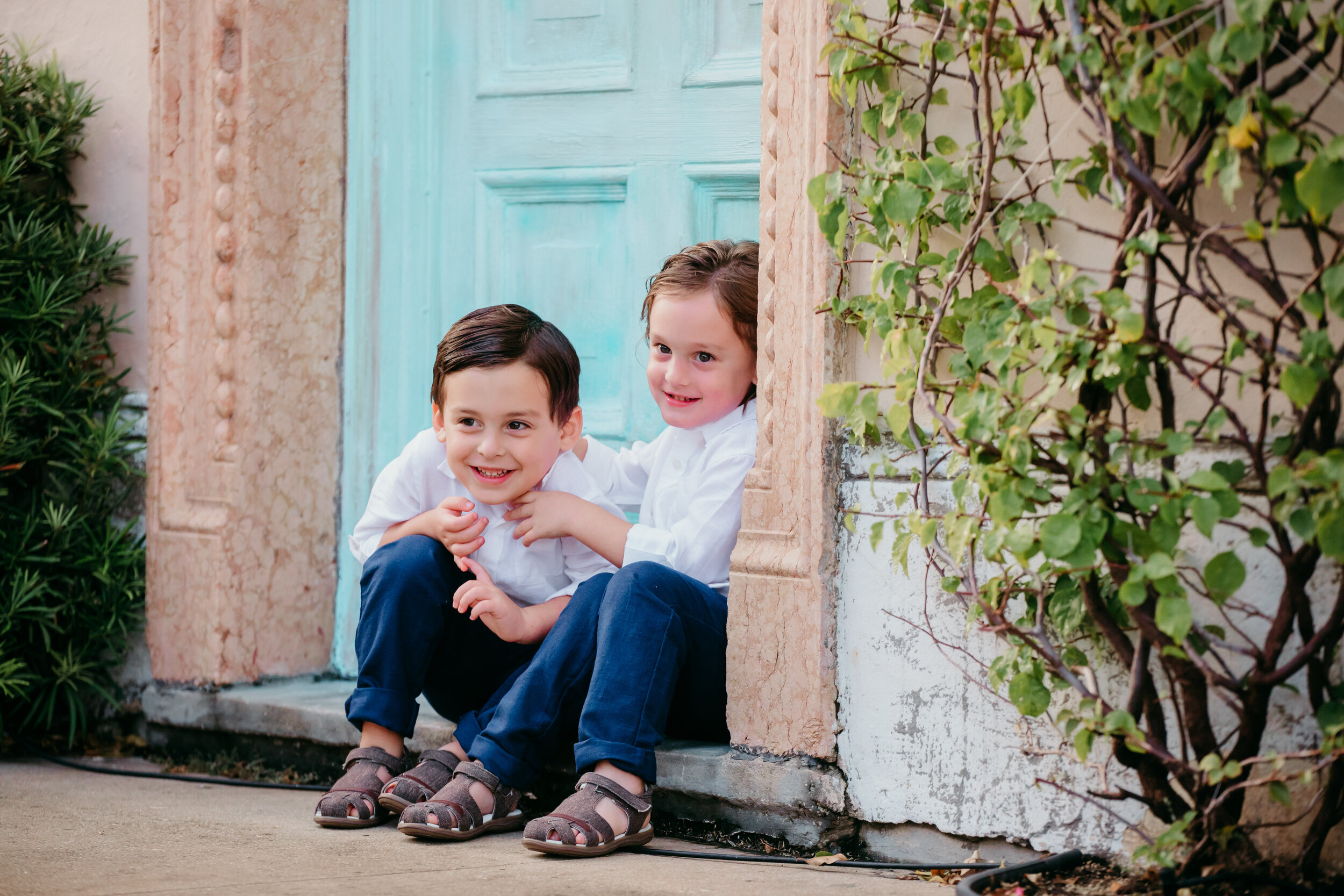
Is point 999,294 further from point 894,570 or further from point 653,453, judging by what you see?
point 653,453

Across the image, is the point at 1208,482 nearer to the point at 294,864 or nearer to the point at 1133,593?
the point at 1133,593

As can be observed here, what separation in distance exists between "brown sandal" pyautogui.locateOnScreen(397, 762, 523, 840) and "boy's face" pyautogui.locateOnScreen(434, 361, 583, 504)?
1.87 feet

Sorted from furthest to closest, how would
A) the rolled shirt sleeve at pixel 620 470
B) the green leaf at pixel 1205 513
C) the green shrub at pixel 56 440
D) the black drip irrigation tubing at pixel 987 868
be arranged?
1. the green shrub at pixel 56 440
2. the rolled shirt sleeve at pixel 620 470
3. the black drip irrigation tubing at pixel 987 868
4. the green leaf at pixel 1205 513

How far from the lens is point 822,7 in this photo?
2.27 metres

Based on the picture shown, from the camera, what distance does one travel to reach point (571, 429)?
2.66m

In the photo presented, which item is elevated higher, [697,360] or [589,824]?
[697,360]

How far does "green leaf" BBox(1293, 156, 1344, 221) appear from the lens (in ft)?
5.06

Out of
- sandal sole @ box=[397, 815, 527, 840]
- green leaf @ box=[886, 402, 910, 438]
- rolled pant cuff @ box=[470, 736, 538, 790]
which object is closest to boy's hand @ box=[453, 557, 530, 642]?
rolled pant cuff @ box=[470, 736, 538, 790]

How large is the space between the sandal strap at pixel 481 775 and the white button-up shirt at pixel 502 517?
0.46 metres

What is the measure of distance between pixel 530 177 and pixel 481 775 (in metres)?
1.52

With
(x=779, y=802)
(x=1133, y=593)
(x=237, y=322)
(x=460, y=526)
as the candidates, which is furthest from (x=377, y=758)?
(x=1133, y=593)

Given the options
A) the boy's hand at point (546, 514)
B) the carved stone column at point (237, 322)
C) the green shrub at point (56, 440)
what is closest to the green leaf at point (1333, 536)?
the boy's hand at point (546, 514)

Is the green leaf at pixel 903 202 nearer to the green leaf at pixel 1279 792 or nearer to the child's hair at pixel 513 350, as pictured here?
the child's hair at pixel 513 350

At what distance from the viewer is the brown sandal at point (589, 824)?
2143mm
